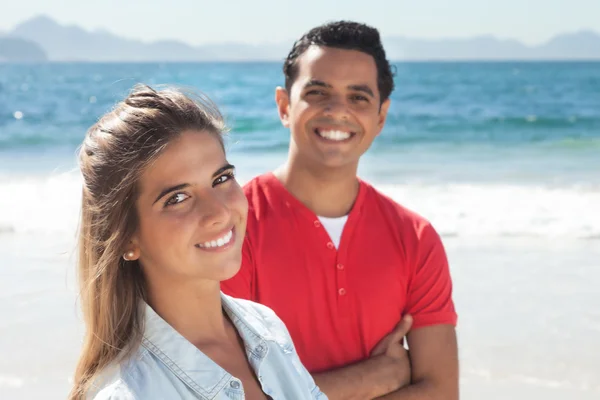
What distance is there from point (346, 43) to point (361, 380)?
1.19 meters

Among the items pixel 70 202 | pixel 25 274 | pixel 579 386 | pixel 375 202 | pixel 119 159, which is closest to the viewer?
pixel 119 159

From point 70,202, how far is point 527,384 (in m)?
6.73

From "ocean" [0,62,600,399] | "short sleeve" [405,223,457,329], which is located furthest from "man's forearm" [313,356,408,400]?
"ocean" [0,62,600,399]

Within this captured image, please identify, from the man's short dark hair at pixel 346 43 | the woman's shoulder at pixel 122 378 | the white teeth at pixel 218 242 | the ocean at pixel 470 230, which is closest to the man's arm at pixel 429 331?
the man's short dark hair at pixel 346 43

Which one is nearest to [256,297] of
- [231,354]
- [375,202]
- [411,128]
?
[375,202]

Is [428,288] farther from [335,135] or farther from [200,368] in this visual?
[200,368]

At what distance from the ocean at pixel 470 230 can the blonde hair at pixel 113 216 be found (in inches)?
10.7

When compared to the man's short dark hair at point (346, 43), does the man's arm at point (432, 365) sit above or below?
below

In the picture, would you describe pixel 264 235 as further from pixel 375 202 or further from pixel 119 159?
pixel 119 159

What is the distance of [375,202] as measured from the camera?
10.1 ft

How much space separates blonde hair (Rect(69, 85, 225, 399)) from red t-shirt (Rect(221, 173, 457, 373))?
0.86m

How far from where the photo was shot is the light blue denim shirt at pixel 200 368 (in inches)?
68.9

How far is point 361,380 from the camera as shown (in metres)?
2.73

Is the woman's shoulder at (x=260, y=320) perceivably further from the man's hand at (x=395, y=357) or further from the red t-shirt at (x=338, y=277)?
the man's hand at (x=395, y=357)
